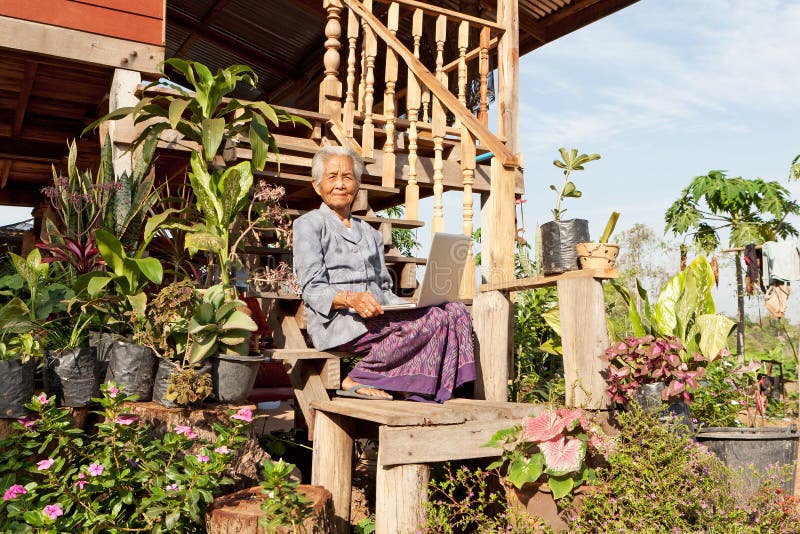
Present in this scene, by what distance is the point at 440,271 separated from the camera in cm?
325

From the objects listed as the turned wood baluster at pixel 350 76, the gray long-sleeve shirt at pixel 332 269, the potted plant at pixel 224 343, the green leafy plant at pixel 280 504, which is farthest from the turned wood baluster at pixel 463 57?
the green leafy plant at pixel 280 504

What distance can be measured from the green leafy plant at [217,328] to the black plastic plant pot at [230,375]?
1.9 inches

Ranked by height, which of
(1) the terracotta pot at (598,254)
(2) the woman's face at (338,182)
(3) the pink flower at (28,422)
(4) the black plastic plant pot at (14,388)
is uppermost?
(2) the woman's face at (338,182)

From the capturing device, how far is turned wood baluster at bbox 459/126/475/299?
388 cm

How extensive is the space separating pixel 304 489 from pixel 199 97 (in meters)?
2.17

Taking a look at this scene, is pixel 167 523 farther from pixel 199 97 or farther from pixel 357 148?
pixel 357 148

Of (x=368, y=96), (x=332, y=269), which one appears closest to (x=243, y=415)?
(x=332, y=269)

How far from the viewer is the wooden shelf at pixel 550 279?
302 centimetres

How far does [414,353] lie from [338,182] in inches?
38.7

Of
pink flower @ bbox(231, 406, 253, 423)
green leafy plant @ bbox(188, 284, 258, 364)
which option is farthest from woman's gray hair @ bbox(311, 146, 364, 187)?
pink flower @ bbox(231, 406, 253, 423)

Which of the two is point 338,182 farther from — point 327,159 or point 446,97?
point 446,97

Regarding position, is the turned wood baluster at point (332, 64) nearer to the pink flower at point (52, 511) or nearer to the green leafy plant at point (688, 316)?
the green leafy plant at point (688, 316)

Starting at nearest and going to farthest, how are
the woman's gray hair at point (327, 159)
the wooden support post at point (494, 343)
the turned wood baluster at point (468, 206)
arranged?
the wooden support post at point (494, 343) → the woman's gray hair at point (327, 159) → the turned wood baluster at point (468, 206)

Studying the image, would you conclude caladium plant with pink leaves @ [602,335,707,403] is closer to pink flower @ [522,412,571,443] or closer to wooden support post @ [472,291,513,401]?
pink flower @ [522,412,571,443]
